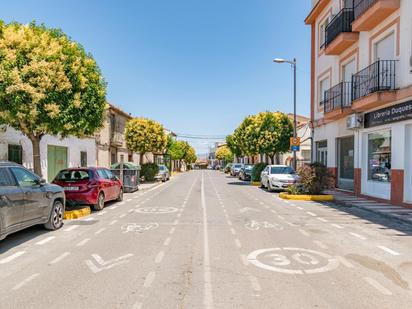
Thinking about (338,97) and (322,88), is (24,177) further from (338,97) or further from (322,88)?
(322,88)

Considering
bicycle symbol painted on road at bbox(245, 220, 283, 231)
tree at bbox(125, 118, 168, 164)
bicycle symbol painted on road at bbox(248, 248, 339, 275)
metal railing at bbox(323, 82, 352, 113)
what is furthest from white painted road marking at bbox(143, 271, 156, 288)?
tree at bbox(125, 118, 168, 164)

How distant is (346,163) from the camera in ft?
60.6

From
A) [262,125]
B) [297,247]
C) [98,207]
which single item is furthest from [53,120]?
[262,125]

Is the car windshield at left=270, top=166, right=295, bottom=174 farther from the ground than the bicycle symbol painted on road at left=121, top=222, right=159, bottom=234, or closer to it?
farther from the ground

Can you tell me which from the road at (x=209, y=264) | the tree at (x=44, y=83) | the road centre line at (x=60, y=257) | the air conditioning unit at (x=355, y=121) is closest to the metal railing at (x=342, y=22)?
the air conditioning unit at (x=355, y=121)

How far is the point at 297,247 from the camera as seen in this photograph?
6781mm

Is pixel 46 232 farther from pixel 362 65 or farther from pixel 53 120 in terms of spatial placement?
pixel 362 65

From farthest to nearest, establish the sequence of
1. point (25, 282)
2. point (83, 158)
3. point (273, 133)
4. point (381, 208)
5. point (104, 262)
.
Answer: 1. point (273, 133)
2. point (83, 158)
3. point (381, 208)
4. point (104, 262)
5. point (25, 282)

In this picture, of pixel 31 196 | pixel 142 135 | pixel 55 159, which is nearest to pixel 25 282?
pixel 31 196

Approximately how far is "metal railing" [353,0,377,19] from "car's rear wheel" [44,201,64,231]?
13716 millimetres

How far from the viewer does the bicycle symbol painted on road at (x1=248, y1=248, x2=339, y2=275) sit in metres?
5.41

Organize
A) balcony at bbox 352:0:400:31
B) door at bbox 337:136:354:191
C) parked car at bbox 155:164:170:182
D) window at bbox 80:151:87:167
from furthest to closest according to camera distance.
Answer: parked car at bbox 155:164:170:182, window at bbox 80:151:87:167, door at bbox 337:136:354:191, balcony at bbox 352:0:400:31

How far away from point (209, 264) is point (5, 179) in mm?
4487

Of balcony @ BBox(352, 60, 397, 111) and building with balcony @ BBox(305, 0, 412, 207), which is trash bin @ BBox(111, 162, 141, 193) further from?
balcony @ BBox(352, 60, 397, 111)
